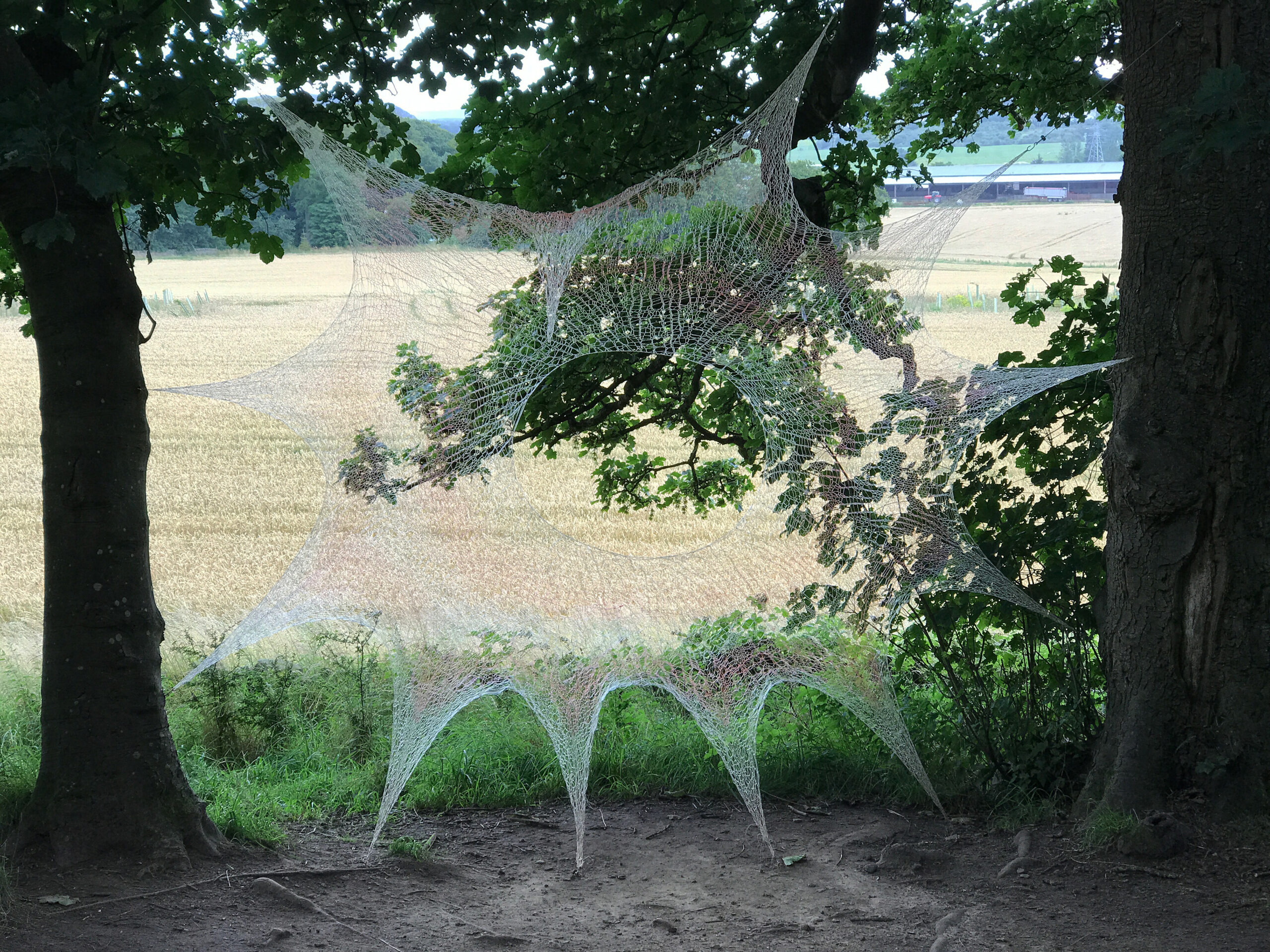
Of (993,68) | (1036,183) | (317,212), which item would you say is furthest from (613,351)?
(1036,183)

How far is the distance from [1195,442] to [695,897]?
2.51 meters

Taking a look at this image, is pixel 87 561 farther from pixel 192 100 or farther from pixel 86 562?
pixel 192 100

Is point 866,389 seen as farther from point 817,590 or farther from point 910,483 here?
point 817,590

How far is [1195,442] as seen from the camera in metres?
3.90

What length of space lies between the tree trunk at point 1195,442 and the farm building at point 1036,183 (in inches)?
51.3

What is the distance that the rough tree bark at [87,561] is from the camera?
387cm

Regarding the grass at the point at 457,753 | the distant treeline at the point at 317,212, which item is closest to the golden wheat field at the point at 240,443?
the distant treeline at the point at 317,212

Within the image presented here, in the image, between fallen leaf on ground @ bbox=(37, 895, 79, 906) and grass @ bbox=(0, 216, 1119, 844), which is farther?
grass @ bbox=(0, 216, 1119, 844)

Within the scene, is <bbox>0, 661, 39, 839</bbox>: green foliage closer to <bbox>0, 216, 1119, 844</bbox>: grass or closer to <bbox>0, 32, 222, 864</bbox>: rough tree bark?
<bbox>0, 216, 1119, 844</bbox>: grass

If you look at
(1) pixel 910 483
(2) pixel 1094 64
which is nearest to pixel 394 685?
(1) pixel 910 483

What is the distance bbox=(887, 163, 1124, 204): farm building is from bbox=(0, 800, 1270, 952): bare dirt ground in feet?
10.6

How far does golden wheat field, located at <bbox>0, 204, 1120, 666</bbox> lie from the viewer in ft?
32.9

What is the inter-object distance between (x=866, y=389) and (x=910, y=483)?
0.45m

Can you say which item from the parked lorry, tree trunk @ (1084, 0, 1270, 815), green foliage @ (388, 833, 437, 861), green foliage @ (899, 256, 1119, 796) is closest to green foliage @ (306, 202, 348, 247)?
green foliage @ (388, 833, 437, 861)
